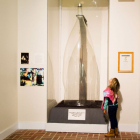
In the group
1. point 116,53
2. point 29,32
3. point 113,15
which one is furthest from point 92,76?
point 29,32

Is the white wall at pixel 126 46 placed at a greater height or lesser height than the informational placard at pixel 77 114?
greater

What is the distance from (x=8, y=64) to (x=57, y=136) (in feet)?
5.33

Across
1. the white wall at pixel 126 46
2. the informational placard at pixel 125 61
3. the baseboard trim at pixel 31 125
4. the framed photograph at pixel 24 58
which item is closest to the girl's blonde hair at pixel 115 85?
the white wall at pixel 126 46

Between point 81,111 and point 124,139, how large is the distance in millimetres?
960

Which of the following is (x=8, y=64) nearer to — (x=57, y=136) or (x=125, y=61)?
(x=57, y=136)

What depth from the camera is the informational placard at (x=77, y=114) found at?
4.00 m

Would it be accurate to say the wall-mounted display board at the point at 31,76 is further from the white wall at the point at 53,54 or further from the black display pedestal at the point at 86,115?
the black display pedestal at the point at 86,115

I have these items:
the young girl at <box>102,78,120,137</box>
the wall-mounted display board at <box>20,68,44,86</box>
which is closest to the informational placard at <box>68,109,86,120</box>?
the young girl at <box>102,78,120,137</box>

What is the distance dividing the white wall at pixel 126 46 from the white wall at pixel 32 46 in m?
1.38

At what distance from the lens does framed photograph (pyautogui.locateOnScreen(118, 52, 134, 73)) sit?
399cm

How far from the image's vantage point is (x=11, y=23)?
3938 mm

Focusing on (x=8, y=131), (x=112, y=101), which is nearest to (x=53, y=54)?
(x=112, y=101)

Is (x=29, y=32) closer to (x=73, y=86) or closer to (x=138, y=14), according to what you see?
(x=73, y=86)

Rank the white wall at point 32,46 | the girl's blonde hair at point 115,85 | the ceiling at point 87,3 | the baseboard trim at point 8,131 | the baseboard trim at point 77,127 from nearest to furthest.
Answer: the baseboard trim at point 8,131 → the girl's blonde hair at point 115,85 → the baseboard trim at point 77,127 → the white wall at point 32,46 → the ceiling at point 87,3
